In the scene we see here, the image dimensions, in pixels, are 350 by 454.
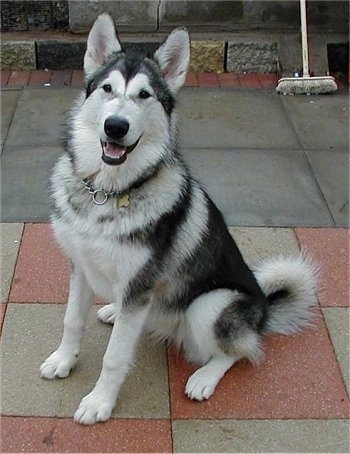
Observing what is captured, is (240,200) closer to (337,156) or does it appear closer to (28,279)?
(337,156)

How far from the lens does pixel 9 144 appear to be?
17.9ft

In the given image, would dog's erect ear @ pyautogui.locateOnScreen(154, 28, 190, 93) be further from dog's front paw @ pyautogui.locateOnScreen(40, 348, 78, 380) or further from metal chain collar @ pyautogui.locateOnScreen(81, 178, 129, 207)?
dog's front paw @ pyautogui.locateOnScreen(40, 348, 78, 380)

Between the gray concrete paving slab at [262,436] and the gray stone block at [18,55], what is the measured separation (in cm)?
501

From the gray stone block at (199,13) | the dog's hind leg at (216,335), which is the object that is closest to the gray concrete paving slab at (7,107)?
the gray stone block at (199,13)

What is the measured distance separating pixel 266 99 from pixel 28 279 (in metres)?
3.64

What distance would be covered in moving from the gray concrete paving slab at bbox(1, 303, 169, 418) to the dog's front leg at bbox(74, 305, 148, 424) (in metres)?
0.09

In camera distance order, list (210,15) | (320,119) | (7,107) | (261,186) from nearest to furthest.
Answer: (261,186) < (7,107) < (320,119) < (210,15)

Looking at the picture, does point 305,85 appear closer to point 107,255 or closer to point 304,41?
point 304,41

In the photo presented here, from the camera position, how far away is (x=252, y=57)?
7.09 metres

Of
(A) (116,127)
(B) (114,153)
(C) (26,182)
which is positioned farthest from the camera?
(C) (26,182)

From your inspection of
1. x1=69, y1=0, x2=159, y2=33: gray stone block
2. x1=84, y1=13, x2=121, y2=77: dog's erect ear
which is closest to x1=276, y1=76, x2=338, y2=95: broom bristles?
x1=69, y1=0, x2=159, y2=33: gray stone block

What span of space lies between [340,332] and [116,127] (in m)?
1.95

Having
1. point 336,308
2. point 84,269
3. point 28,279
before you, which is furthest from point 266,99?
point 84,269

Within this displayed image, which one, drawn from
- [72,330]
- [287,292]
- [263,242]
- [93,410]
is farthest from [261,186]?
[93,410]
